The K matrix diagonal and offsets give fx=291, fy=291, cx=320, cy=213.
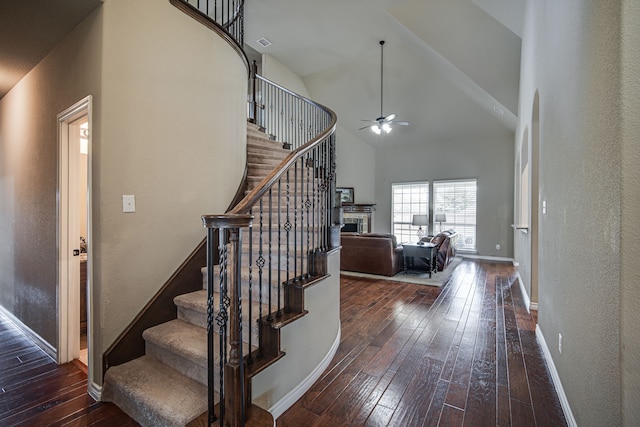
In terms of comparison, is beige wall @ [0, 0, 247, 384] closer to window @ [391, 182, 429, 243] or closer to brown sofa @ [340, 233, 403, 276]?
brown sofa @ [340, 233, 403, 276]

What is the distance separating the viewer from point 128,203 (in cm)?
213

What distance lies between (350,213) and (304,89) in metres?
4.02

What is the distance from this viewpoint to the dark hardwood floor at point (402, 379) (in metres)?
1.79

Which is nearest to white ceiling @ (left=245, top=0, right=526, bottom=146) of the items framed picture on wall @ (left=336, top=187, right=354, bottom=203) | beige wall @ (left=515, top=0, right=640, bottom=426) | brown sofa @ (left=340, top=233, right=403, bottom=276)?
framed picture on wall @ (left=336, top=187, right=354, bottom=203)

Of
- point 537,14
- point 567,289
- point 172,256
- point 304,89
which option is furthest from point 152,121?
point 304,89

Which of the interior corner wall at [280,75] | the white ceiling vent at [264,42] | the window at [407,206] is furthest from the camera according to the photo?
the window at [407,206]

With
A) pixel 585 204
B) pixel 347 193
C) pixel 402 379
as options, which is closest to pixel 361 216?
pixel 347 193

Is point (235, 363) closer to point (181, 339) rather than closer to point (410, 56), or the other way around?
point (181, 339)

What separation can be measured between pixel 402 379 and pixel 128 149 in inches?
105

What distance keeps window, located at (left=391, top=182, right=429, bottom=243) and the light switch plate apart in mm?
8019

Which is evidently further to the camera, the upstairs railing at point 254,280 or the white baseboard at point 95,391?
the white baseboard at point 95,391

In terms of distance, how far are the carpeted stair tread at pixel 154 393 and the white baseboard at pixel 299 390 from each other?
43cm

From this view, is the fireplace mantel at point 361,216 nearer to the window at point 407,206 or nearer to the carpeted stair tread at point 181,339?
the window at point 407,206

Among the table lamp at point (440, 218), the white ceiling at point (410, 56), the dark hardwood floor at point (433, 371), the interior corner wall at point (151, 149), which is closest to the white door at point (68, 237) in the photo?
the interior corner wall at point (151, 149)
